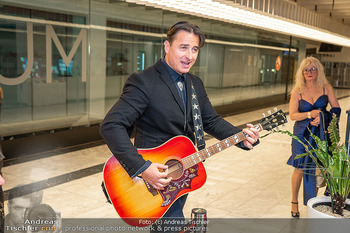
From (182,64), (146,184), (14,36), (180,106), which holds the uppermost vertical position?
(14,36)

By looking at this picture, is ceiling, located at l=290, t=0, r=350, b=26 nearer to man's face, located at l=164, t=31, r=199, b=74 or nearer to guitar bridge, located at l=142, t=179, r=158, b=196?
man's face, located at l=164, t=31, r=199, b=74

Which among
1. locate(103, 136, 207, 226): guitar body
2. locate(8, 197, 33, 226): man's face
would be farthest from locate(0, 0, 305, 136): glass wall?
locate(103, 136, 207, 226): guitar body

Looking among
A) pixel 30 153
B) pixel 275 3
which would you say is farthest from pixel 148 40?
pixel 30 153

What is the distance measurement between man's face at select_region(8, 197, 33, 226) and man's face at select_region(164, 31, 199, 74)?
6.74ft

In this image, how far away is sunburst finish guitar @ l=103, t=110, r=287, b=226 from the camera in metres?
1.99

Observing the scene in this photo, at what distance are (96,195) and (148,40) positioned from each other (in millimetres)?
5483

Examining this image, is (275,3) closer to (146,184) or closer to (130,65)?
(130,65)

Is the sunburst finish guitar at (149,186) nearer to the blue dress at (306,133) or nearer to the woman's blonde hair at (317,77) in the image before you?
the blue dress at (306,133)

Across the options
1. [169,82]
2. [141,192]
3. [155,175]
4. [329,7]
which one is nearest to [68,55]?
[169,82]

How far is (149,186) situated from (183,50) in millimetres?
769

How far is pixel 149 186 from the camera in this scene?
201cm

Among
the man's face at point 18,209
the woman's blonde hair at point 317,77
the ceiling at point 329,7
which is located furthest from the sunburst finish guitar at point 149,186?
the ceiling at point 329,7

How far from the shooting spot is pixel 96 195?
4.33 meters

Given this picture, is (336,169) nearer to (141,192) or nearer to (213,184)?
(141,192)
